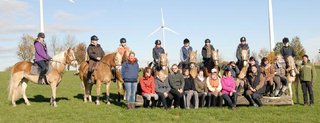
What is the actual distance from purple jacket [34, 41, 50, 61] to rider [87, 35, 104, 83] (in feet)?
5.03

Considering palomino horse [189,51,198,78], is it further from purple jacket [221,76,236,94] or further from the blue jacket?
the blue jacket

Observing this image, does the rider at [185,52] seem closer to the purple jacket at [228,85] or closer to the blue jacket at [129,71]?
the purple jacket at [228,85]

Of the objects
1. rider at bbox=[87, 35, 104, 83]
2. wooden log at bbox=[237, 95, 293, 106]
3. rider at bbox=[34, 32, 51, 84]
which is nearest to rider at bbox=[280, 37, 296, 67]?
wooden log at bbox=[237, 95, 293, 106]

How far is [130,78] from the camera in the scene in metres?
11.6

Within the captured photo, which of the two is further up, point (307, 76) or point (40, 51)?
point (40, 51)

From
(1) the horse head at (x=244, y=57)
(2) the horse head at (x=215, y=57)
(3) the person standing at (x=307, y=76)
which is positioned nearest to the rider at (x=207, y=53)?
(2) the horse head at (x=215, y=57)

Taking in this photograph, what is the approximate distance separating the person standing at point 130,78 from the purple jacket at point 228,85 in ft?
9.37

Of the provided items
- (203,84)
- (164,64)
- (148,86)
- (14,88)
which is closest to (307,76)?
(203,84)

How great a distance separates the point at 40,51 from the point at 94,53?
75.9 inches

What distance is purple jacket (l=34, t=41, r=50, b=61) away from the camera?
1202cm

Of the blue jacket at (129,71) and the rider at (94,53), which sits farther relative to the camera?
the rider at (94,53)

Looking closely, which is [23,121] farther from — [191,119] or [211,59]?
[211,59]

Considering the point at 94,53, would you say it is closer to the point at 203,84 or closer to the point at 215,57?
the point at 203,84

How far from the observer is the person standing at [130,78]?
1150 cm
